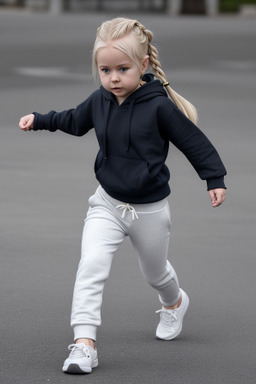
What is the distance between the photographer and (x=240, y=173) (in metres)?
9.52

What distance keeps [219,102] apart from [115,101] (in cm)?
1026

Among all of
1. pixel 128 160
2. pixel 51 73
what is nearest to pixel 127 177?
pixel 128 160

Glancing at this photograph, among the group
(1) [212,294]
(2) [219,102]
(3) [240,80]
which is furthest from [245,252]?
(3) [240,80]

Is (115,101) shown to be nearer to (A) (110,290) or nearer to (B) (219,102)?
(A) (110,290)

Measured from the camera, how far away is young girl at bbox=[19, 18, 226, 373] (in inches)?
176

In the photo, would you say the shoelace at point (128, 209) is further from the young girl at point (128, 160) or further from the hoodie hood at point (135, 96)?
the hoodie hood at point (135, 96)

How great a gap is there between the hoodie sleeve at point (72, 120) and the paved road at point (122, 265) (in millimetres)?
913

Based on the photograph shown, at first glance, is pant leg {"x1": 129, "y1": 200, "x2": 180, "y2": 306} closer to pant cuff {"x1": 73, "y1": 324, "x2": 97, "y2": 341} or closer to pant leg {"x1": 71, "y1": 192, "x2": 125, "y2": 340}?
pant leg {"x1": 71, "y1": 192, "x2": 125, "y2": 340}

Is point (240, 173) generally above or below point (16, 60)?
above

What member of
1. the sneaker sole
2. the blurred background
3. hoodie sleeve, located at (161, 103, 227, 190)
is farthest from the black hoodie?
the blurred background

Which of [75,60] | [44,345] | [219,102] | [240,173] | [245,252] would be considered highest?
[44,345]

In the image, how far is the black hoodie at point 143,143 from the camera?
457 cm

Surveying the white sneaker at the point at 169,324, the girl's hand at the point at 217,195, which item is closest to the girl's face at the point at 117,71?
the girl's hand at the point at 217,195

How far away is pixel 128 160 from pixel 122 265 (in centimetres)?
189
